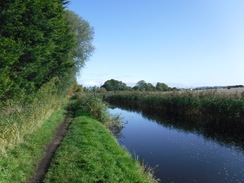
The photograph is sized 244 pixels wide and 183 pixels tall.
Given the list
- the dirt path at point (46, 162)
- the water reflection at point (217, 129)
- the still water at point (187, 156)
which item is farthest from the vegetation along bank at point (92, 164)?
the water reflection at point (217, 129)

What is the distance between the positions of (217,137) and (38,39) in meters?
12.0

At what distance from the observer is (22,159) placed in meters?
5.37

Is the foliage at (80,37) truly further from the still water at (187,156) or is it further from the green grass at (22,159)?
the green grass at (22,159)

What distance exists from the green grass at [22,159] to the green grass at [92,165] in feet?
2.15

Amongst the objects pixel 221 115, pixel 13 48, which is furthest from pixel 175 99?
pixel 13 48

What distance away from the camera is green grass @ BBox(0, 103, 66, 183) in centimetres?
449

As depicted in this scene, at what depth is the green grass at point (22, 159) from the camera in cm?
449

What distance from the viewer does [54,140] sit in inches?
314

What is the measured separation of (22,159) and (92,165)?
7.26 ft

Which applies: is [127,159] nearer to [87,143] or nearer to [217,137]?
[87,143]

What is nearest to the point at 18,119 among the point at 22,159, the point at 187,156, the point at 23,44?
the point at 22,159

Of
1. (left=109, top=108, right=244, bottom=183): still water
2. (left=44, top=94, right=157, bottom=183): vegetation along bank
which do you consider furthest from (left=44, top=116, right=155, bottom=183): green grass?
(left=109, top=108, right=244, bottom=183): still water

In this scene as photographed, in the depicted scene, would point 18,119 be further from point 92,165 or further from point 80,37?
point 80,37

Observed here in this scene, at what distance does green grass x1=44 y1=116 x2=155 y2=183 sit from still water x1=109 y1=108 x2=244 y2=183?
160 cm
